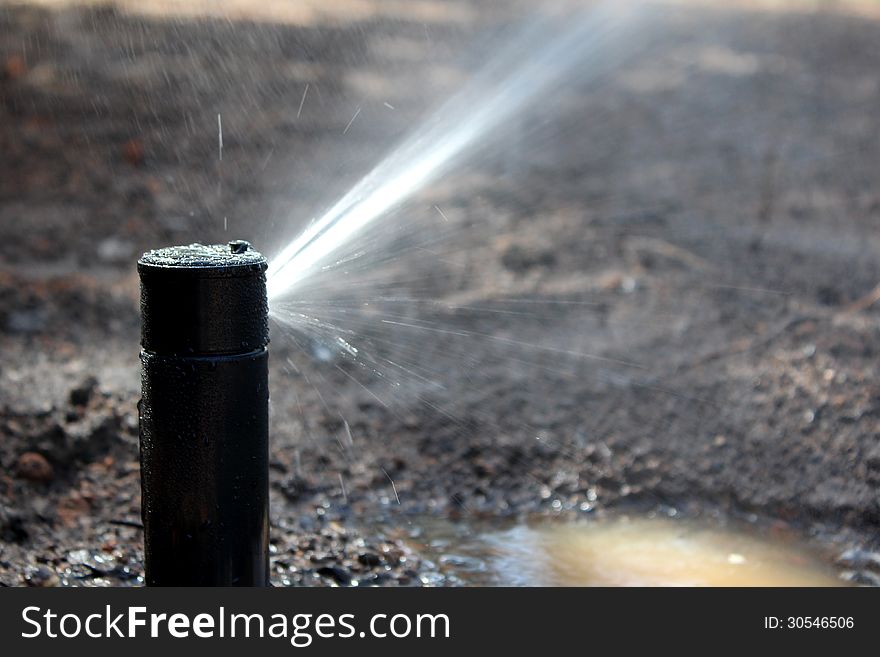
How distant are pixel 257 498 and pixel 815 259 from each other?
4968 mm

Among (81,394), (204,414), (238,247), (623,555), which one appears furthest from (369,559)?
(81,394)

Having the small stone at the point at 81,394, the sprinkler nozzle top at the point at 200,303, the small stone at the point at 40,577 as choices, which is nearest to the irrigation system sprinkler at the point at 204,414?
the sprinkler nozzle top at the point at 200,303

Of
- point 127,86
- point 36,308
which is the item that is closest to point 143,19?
point 127,86

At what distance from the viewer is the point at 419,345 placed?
224 inches

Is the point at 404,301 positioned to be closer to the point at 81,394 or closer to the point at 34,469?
the point at 81,394

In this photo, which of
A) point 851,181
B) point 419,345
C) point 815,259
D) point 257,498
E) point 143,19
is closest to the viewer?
point 257,498

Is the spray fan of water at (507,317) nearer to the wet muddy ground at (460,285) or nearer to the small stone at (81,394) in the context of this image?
the wet muddy ground at (460,285)

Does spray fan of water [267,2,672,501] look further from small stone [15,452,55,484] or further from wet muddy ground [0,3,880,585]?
small stone [15,452,55,484]

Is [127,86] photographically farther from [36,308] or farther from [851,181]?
[851,181]

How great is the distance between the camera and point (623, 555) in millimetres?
4148

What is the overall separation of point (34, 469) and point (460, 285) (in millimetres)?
2938

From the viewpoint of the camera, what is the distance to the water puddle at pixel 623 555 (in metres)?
3.98

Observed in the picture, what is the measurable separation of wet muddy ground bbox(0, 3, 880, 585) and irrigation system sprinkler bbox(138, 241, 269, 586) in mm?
822
